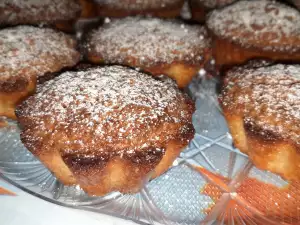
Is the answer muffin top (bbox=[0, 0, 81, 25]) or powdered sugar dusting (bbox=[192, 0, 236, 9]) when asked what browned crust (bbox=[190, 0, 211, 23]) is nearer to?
powdered sugar dusting (bbox=[192, 0, 236, 9])

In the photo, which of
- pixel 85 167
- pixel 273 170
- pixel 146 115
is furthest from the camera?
pixel 273 170

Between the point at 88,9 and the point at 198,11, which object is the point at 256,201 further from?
the point at 88,9

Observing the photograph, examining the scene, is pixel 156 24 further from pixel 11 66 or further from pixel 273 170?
pixel 273 170

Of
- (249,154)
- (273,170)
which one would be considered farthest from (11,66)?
(273,170)

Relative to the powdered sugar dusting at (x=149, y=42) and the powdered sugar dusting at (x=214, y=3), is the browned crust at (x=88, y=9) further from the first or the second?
the powdered sugar dusting at (x=214, y=3)

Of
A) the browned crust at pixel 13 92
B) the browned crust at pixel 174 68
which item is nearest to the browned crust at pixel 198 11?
the browned crust at pixel 174 68

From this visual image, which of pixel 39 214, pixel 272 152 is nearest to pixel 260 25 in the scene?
pixel 272 152
